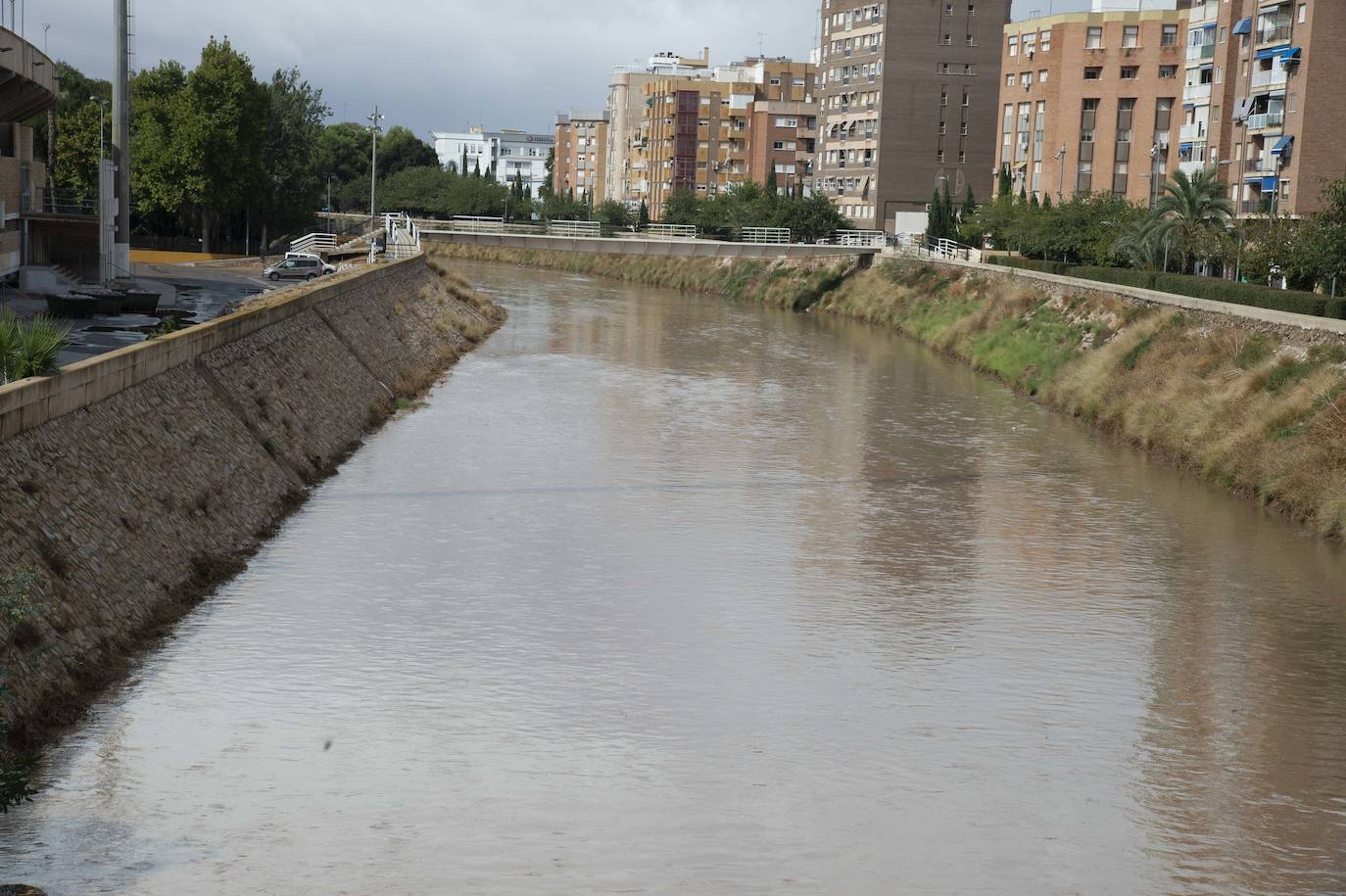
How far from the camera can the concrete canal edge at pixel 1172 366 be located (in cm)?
2805

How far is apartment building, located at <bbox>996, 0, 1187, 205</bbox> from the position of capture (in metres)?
87.0

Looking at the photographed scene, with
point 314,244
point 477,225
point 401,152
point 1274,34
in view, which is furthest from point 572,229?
point 401,152

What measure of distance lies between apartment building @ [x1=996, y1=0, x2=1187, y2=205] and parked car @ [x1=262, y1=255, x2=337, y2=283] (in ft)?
141

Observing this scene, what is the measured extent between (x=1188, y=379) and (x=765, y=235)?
182 feet

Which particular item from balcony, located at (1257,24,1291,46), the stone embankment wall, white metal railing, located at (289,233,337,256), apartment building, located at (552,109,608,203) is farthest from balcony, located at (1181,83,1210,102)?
apartment building, located at (552,109,608,203)

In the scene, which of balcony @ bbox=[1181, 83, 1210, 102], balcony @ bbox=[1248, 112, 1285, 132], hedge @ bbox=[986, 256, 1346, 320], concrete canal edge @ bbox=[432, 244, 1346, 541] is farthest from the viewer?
balcony @ bbox=[1181, 83, 1210, 102]

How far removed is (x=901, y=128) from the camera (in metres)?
104

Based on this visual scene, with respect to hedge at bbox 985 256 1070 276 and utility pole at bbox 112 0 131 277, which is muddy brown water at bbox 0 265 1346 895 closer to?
utility pole at bbox 112 0 131 277

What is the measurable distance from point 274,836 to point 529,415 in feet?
82.3

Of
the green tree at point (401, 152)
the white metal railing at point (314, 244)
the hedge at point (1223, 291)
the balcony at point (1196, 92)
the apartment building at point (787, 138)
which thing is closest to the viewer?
the hedge at point (1223, 291)

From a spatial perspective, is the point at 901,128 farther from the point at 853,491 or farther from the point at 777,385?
the point at 853,491

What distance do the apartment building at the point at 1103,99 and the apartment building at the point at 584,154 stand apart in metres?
85.0

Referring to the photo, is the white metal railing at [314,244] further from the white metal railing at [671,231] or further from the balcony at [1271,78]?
the balcony at [1271,78]

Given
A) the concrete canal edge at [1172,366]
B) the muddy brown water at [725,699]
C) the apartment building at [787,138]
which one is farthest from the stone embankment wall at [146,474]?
the apartment building at [787,138]
